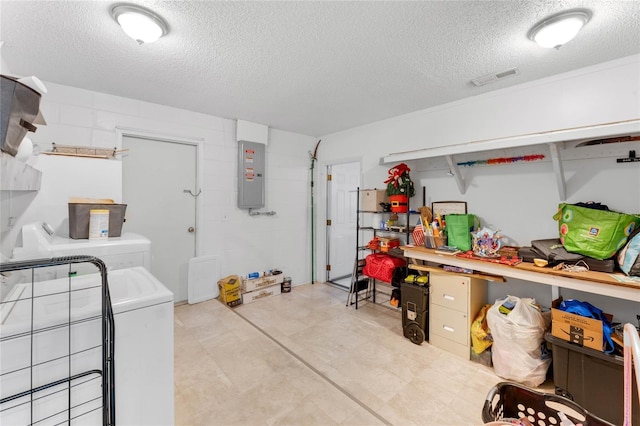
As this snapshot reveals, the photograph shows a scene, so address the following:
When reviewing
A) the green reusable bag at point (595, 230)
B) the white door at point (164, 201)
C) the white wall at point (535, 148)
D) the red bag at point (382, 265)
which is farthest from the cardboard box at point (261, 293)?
the green reusable bag at point (595, 230)

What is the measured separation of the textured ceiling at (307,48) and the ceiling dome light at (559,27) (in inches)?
2.1

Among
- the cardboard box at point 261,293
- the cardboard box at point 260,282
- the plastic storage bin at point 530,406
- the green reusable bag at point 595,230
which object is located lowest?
the cardboard box at point 261,293

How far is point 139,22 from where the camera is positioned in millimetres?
1630

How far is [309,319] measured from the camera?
126 inches

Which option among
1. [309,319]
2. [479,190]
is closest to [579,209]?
[479,190]

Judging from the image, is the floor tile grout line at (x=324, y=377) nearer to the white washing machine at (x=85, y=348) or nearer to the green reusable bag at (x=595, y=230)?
the white washing machine at (x=85, y=348)

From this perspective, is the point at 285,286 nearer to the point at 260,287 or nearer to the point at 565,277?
the point at 260,287

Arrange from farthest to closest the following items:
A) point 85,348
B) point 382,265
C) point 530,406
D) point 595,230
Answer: point 382,265, point 595,230, point 530,406, point 85,348

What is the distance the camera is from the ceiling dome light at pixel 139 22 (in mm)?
1576

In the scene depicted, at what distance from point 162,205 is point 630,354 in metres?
3.88

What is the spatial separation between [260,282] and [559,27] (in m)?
3.84

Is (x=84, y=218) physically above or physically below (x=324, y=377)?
above

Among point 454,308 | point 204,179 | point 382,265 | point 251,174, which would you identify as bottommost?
point 454,308

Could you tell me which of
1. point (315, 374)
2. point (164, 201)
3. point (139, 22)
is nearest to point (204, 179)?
point (164, 201)
